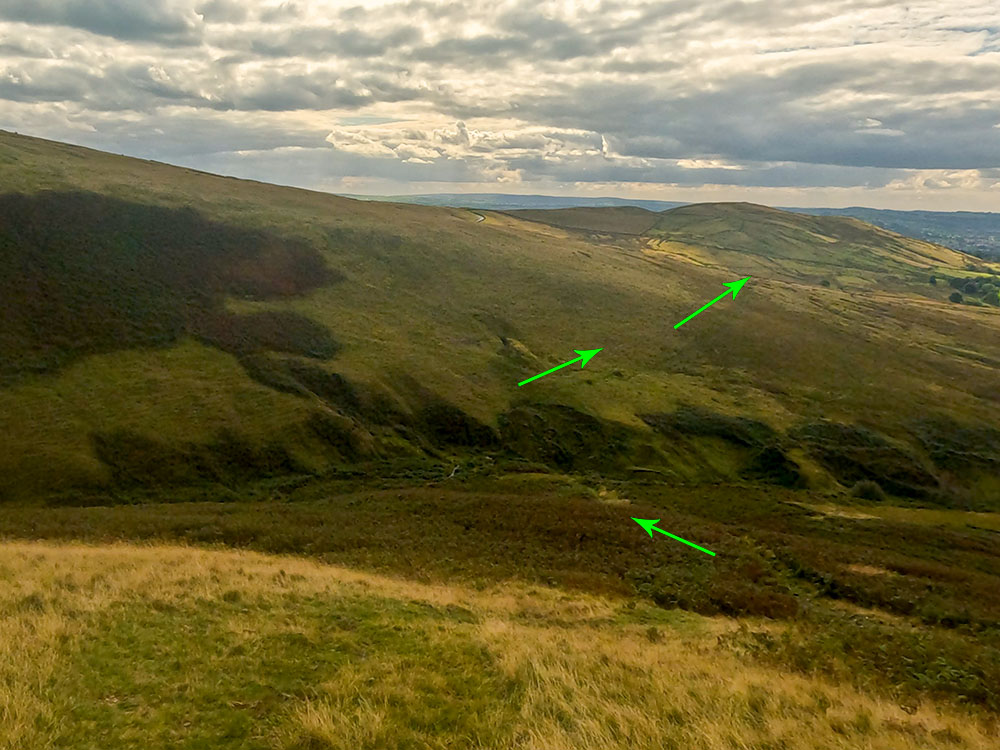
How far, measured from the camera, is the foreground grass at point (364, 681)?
27.5 ft

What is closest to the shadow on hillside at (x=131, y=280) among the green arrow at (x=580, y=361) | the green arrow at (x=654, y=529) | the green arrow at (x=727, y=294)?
the green arrow at (x=580, y=361)

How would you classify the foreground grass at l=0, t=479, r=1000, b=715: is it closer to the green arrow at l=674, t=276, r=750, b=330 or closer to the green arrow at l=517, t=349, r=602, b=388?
the green arrow at l=517, t=349, r=602, b=388

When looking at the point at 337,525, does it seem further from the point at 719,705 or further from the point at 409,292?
the point at 409,292

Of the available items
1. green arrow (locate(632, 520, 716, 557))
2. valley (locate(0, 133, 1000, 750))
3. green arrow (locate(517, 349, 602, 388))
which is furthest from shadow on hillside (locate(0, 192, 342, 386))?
green arrow (locate(632, 520, 716, 557))

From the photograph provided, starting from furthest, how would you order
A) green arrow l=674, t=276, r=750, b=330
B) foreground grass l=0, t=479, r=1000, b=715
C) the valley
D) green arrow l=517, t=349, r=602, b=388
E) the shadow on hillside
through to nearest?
green arrow l=674, t=276, r=750, b=330 → green arrow l=517, t=349, r=602, b=388 → the shadow on hillside → foreground grass l=0, t=479, r=1000, b=715 → the valley

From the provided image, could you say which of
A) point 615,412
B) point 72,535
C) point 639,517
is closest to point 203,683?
point 72,535

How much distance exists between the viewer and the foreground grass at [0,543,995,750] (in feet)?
27.5

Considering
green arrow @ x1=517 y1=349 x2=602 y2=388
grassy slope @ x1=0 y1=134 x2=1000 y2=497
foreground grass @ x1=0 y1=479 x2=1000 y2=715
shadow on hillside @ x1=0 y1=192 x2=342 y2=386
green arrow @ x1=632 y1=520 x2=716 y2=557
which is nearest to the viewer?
foreground grass @ x1=0 y1=479 x2=1000 y2=715

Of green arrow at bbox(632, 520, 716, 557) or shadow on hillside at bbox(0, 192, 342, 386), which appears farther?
shadow on hillside at bbox(0, 192, 342, 386)

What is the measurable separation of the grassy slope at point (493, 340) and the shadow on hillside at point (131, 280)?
105 inches

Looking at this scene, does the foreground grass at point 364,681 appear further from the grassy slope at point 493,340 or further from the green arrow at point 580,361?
the green arrow at point 580,361

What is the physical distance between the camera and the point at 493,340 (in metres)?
70.5

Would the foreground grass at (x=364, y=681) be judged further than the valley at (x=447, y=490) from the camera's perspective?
No

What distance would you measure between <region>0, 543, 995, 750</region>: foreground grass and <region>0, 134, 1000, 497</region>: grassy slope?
3015 cm
